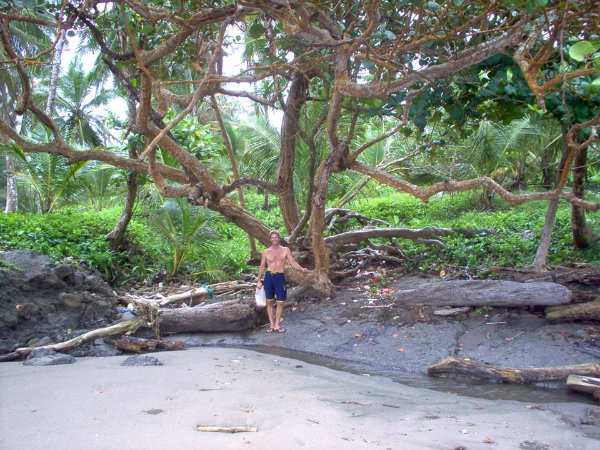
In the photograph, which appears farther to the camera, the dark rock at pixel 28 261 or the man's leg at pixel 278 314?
the man's leg at pixel 278 314

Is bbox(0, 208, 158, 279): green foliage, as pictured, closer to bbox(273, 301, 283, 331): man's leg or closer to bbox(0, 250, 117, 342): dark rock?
bbox(0, 250, 117, 342): dark rock

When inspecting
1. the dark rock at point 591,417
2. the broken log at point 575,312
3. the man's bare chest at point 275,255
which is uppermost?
the man's bare chest at point 275,255

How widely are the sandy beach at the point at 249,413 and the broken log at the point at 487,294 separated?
1.96 meters

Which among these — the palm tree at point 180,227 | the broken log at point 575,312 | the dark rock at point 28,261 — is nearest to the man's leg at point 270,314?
the palm tree at point 180,227

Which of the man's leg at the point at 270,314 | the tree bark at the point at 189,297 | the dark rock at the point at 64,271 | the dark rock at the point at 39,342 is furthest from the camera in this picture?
the tree bark at the point at 189,297

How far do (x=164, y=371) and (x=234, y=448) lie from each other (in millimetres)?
2479

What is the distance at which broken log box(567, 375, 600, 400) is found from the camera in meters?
4.86

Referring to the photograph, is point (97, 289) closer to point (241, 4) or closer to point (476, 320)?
point (241, 4)

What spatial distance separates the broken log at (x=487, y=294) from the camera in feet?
21.1

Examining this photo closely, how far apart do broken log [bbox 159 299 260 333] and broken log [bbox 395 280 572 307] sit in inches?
95.0

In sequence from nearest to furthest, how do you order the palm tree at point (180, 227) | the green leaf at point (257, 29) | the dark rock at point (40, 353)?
the dark rock at point (40, 353), the green leaf at point (257, 29), the palm tree at point (180, 227)

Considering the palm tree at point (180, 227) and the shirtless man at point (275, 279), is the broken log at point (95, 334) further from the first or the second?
the palm tree at point (180, 227)

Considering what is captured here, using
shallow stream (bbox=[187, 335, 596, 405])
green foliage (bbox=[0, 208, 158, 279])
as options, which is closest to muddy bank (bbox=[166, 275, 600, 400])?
shallow stream (bbox=[187, 335, 596, 405])

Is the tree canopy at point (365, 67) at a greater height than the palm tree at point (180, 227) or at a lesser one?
greater
